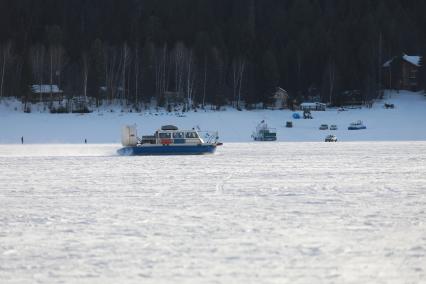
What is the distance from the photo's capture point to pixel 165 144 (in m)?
39.0

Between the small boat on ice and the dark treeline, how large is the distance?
3417 centimetres

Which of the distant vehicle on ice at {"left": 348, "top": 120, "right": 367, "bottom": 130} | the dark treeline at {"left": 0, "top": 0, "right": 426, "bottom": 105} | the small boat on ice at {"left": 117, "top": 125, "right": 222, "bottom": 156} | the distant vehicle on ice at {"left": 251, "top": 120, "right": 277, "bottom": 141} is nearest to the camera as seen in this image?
the small boat on ice at {"left": 117, "top": 125, "right": 222, "bottom": 156}

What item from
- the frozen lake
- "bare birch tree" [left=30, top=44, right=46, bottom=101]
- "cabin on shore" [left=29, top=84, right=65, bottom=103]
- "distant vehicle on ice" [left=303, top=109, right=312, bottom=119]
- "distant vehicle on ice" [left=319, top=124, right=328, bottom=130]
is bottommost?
the frozen lake

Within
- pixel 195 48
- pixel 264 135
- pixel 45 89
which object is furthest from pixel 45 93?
pixel 264 135

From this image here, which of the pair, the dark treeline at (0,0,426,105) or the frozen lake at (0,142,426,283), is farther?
the dark treeline at (0,0,426,105)

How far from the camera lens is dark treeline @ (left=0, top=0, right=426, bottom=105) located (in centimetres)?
7488

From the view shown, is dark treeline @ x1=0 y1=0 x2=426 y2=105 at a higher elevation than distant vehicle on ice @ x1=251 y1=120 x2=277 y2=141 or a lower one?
higher

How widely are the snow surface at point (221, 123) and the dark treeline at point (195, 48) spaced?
6036mm

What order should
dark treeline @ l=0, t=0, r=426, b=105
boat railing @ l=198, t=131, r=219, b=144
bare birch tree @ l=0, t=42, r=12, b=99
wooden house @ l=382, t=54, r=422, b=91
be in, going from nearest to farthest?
boat railing @ l=198, t=131, r=219, b=144 < bare birch tree @ l=0, t=42, r=12, b=99 < dark treeline @ l=0, t=0, r=426, b=105 < wooden house @ l=382, t=54, r=422, b=91

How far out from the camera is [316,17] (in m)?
94.7

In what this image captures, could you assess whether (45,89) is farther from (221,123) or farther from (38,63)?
(221,123)

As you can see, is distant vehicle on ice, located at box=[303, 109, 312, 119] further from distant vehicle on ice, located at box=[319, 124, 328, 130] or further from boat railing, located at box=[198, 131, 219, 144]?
boat railing, located at box=[198, 131, 219, 144]

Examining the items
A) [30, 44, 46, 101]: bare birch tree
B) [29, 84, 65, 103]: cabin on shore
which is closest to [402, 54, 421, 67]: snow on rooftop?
[29, 84, 65, 103]: cabin on shore

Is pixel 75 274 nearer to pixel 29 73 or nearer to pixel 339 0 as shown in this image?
pixel 29 73
